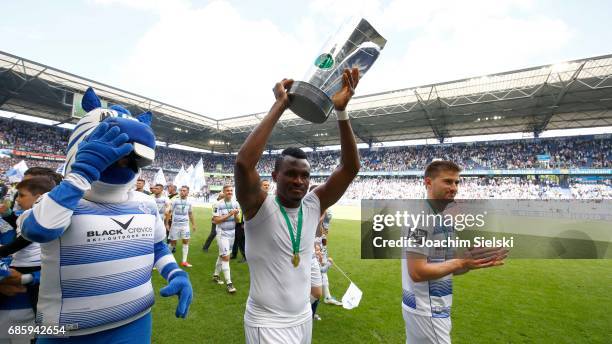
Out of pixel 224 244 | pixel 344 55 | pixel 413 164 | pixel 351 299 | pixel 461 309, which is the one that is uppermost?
pixel 413 164

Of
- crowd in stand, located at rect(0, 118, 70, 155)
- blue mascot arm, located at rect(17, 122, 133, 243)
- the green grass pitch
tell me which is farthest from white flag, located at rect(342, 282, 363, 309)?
crowd in stand, located at rect(0, 118, 70, 155)

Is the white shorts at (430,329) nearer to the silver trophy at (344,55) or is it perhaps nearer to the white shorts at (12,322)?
the silver trophy at (344,55)

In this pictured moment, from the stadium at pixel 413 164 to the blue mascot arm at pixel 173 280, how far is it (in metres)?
1.18

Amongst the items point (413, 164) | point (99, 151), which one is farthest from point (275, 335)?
point (413, 164)

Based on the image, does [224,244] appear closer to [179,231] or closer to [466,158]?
[179,231]

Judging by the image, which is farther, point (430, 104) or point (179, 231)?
point (430, 104)

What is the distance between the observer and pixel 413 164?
36.3 meters

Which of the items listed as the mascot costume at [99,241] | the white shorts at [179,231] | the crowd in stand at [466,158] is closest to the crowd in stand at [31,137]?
the crowd in stand at [466,158]

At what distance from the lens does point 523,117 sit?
1035 inches

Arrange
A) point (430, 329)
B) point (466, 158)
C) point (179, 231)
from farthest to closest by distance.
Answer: point (466, 158), point (179, 231), point (430, 329)

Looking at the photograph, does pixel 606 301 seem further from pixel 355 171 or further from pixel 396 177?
pixel 396 177

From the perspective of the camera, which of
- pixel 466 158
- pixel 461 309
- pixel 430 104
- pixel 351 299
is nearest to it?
pixel 351 299

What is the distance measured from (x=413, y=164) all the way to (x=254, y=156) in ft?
124

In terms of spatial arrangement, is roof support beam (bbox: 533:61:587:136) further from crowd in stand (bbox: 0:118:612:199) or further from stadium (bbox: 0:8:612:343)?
crowd in stand (bbox: 0:118:612:199)
